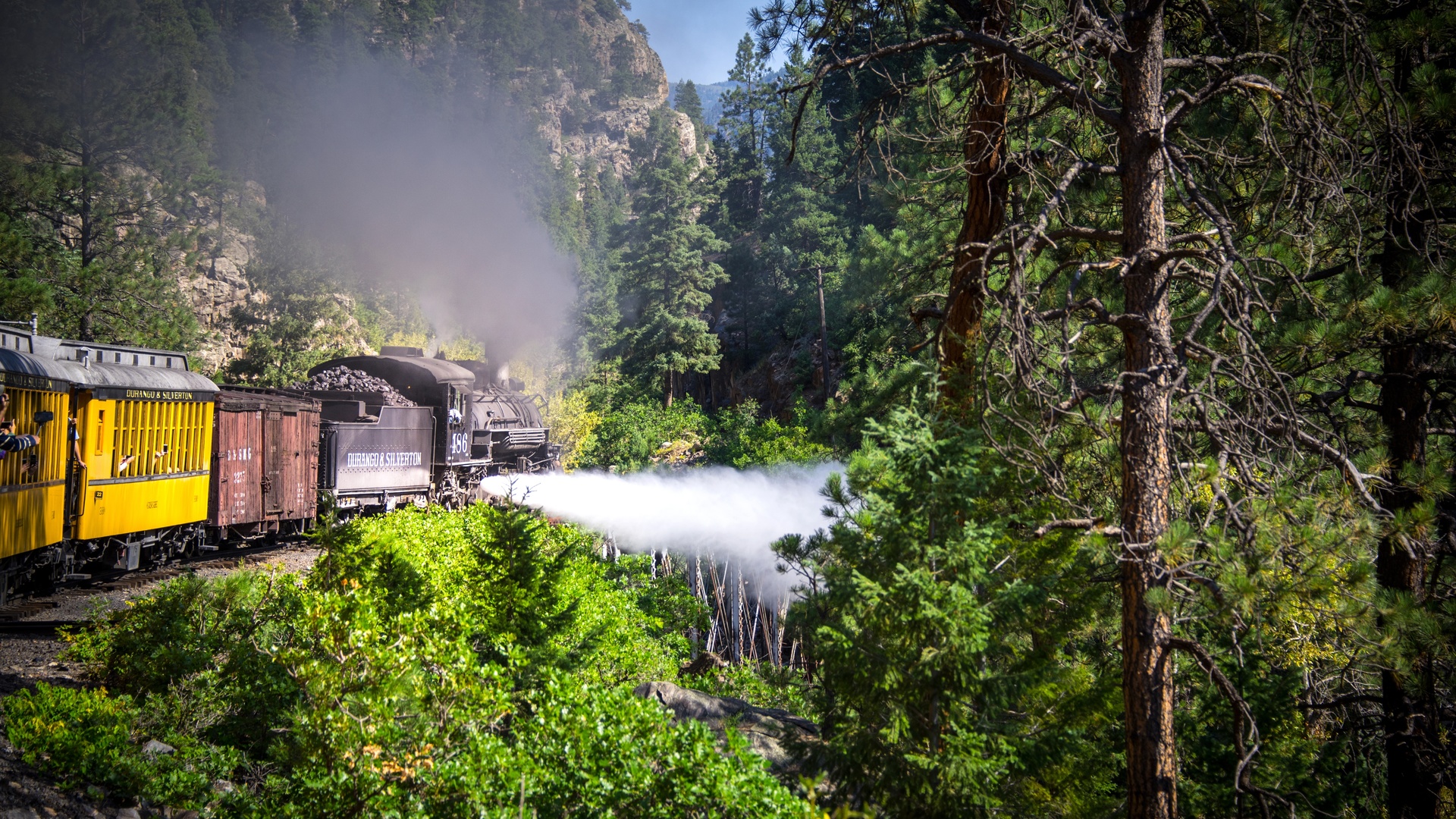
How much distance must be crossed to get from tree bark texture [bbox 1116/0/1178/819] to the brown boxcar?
49.2 ft

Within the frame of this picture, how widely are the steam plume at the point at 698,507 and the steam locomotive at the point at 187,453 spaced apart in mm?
2873

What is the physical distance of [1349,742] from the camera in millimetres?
9391

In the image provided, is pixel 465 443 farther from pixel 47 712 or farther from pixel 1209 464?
pixel 1209 464

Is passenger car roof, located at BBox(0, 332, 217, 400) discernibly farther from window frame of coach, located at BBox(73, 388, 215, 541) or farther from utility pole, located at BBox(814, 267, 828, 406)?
utility pole, located at BBox(814, 267, 828, 406)

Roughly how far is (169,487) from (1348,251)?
15890mm

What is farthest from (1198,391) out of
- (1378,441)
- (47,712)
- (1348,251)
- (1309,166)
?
(47,712)

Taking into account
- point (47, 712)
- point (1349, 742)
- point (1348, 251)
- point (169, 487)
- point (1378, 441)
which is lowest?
point (1349, 742)

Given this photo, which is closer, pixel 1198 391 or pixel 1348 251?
pixel 1198 391

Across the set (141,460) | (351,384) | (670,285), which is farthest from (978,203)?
(670,285)

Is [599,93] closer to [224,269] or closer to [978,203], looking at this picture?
[224,269]

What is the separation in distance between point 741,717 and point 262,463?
41.0ft

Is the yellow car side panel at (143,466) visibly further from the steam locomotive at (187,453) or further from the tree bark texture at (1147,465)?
the tree bark texture at (1147,465)

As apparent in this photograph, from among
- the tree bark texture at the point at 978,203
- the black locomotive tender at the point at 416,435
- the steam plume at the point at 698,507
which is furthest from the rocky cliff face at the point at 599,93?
the tree bark texture at the point at 978,203

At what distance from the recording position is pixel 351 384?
21.0 m
